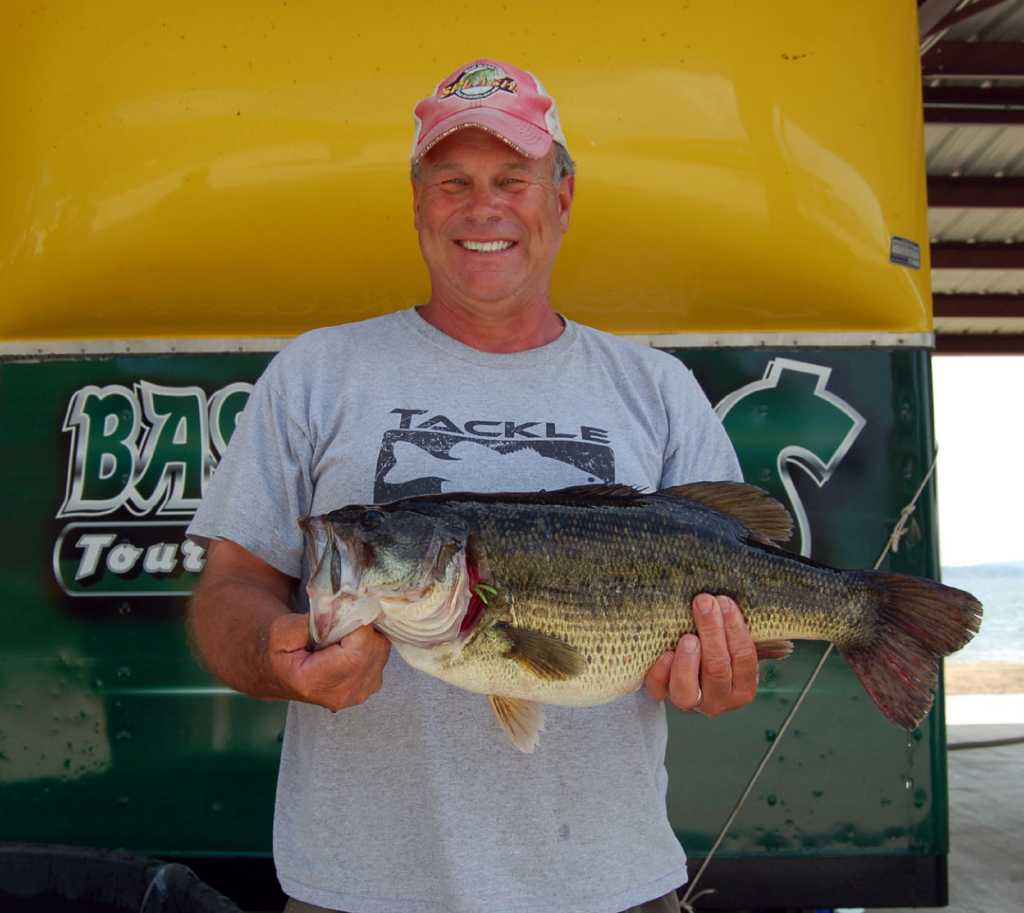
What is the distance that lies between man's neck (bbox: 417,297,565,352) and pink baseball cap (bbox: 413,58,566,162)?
0.37 m

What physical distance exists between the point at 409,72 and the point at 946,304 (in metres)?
12.4

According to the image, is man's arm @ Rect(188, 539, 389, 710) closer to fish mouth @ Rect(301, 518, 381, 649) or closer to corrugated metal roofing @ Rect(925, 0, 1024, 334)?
fish mouth @ Rect(301, 518, 381, 649)

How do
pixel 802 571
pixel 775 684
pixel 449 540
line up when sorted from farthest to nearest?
1. pixel 775 684
2. pixel 802 571
3. pixel 449 540

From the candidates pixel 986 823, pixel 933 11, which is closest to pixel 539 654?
pixel 933 11

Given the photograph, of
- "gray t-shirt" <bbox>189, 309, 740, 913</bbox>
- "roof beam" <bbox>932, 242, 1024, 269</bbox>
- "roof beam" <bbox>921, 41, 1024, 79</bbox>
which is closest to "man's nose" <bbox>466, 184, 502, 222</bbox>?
"gray t-shirt" <bbox>189, 309, 740, 913</bbox>

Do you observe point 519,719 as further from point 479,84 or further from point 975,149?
point 975,149

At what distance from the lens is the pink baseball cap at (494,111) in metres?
2.40

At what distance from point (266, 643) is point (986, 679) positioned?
59.1 ft

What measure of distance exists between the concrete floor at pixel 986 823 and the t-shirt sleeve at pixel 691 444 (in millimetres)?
3164

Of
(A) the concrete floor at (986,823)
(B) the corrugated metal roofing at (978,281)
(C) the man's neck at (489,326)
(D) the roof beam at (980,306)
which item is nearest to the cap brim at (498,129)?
(C) the man's neck at (489,326)

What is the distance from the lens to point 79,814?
336cm

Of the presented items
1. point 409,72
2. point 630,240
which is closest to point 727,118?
point 630,240

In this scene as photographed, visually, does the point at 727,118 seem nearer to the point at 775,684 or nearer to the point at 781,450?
the point at 781,450

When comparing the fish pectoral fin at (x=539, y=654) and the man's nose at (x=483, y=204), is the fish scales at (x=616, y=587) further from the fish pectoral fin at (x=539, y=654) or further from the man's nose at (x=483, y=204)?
the man's nose at (x=483, y=204)
